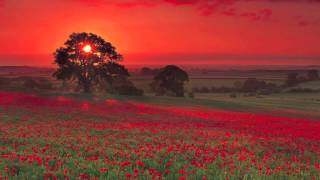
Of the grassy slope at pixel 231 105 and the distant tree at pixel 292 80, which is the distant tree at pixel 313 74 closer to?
the distant tree at pixel 292 80

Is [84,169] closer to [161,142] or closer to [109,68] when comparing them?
[161,142]

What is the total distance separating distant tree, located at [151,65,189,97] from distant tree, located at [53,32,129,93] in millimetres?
20624

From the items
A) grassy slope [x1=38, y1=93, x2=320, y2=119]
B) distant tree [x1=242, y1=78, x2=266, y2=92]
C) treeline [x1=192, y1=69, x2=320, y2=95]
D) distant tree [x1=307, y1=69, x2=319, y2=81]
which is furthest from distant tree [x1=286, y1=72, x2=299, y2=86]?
grassy slope [x1=38, y1=93, x2=320, y2=119]

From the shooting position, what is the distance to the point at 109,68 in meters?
69.4

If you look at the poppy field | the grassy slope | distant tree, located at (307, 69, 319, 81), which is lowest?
the grassy slope

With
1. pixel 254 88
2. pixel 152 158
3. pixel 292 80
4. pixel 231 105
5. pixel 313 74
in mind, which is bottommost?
pixel 231 105

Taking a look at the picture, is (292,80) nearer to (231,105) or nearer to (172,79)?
(172,79)

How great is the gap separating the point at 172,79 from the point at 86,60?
26.6m

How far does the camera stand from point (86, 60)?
6931 cm

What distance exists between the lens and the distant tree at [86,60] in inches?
2720

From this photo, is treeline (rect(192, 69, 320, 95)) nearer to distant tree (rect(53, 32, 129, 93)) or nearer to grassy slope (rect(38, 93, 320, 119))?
grassy slope (rect(38, 93, 320, 119))

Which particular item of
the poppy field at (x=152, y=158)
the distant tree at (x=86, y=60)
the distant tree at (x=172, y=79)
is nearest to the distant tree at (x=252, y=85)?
the distant tree at (x=172, y=79)

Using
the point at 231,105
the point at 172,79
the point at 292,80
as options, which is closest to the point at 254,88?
the point at 292,80

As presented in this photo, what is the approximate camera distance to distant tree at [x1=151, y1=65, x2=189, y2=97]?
8862 centimetres
